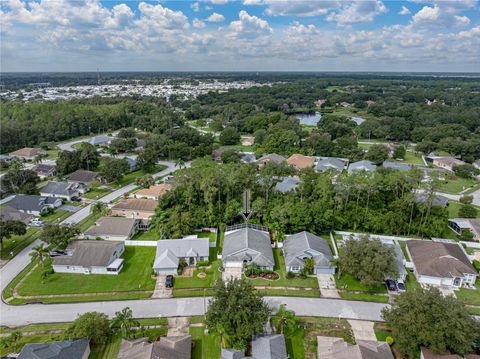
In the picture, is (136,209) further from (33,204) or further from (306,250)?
(306,250)

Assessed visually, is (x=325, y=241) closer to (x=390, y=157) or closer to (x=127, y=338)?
(x=127, y=338)

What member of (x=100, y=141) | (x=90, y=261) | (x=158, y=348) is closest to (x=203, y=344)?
(x=158, y=348)

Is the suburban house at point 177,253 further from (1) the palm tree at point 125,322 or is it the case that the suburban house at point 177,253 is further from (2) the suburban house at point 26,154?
(2) the suburban house at point 26,154

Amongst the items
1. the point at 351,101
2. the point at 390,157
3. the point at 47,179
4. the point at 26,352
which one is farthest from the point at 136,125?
the point at 351,101

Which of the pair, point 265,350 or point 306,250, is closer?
point 265,350

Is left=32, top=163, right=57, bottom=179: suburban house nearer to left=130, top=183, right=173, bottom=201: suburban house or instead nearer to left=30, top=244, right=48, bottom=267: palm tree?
left=130, top=183, right=173, bottom=201: suburban house
